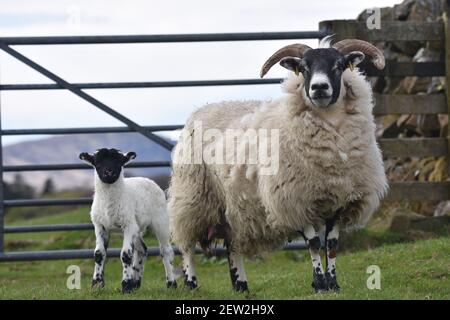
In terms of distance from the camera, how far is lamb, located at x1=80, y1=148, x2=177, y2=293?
8023 mm

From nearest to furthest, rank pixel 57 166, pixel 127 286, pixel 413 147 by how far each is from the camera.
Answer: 1. pixel 127 286
2. pixel 57 166
3. pixel 413 147

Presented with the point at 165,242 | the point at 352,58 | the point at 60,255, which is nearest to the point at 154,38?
the point at 60,255

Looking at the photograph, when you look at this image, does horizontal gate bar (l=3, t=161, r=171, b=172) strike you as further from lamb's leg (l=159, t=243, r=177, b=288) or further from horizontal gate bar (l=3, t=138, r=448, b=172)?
horizontal gate bar (l=3, t=138, r=448, b=172)

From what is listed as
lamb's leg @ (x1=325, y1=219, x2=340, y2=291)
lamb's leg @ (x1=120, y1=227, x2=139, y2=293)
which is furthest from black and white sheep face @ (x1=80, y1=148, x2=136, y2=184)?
lamb's leg @ (x1=325, y1=219, x2=340, y2=291)

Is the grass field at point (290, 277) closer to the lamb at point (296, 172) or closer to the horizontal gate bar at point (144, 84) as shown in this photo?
the lamb at point (296, 172)

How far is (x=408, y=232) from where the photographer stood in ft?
38.8

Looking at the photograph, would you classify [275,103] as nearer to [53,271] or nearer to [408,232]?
[408,232]

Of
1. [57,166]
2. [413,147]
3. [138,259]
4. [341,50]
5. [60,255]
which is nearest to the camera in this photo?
[341,50]

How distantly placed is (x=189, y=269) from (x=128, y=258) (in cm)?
87

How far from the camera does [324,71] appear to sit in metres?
7.75

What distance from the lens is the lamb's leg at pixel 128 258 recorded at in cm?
796

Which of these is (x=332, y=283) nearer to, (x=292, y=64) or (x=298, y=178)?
(x=298, y=178)

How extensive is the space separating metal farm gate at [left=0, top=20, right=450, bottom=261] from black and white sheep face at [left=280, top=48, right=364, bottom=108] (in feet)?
10.2

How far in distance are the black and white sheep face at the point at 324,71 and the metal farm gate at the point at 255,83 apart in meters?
3.12
